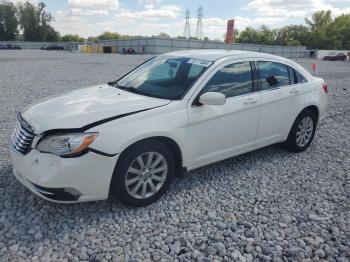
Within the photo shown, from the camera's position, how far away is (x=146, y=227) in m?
3.16

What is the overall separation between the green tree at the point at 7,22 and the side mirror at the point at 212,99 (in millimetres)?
110701

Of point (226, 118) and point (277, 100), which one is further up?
point (277, 100)

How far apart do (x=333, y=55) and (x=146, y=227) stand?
5469 centimetres

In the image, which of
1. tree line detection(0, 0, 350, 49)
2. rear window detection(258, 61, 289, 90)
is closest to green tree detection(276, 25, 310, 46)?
tree line detection(0, 0, 350, 49)

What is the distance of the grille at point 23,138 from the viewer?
10.3 feet

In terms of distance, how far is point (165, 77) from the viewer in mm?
4258

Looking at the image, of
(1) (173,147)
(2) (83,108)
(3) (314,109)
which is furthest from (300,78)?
(2) (83,108)

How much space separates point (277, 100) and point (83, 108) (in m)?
2.75

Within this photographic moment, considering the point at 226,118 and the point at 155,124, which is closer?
the point at 155,124

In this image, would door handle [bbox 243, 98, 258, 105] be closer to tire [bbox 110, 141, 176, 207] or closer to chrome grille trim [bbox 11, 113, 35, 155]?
tire [bbox 110, 141, 176, 207]

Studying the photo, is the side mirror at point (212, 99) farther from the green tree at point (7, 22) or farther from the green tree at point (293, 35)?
the green tree at point (7, 22)

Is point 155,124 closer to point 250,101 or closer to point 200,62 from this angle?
point 200,62

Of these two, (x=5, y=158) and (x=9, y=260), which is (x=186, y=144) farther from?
(x=5, y=158)

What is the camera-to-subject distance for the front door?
3704mm
